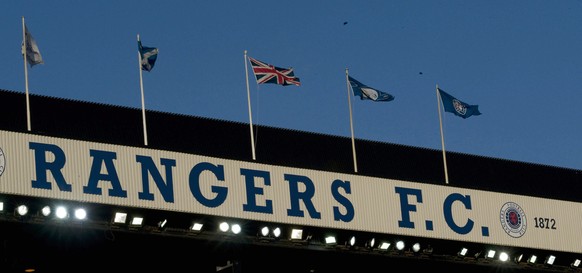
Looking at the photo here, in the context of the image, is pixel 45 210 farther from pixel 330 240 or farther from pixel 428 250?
pixel 428 250

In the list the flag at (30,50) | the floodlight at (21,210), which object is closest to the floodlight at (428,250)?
the floodlight at (21,210)

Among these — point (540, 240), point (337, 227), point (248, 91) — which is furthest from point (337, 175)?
point (540, 240)

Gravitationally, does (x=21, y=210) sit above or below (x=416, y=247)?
above

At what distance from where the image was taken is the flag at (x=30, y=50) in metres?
43.8

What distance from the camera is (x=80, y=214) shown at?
137 ft

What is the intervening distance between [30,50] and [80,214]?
6000 mm

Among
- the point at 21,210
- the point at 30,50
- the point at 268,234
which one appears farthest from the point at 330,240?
the point at 30,50

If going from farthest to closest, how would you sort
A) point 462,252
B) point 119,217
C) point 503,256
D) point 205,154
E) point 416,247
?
point 503,256, point 462,252, point 416,247, point 205,154, point 119,217

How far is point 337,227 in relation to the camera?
4616cm

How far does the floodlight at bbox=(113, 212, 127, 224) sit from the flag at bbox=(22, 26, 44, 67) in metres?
5.71

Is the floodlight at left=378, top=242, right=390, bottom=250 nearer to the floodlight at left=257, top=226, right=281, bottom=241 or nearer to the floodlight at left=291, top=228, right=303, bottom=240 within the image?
the floodlight at left=291, top=228, right=303, bottom=240

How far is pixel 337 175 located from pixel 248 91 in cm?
493

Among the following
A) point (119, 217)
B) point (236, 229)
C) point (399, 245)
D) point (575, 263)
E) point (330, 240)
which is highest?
point (119, 217)

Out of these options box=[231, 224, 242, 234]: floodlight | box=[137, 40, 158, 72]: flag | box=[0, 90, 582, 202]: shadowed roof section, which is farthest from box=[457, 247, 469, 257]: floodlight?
box=[137, 40, 158, 72]: flag
